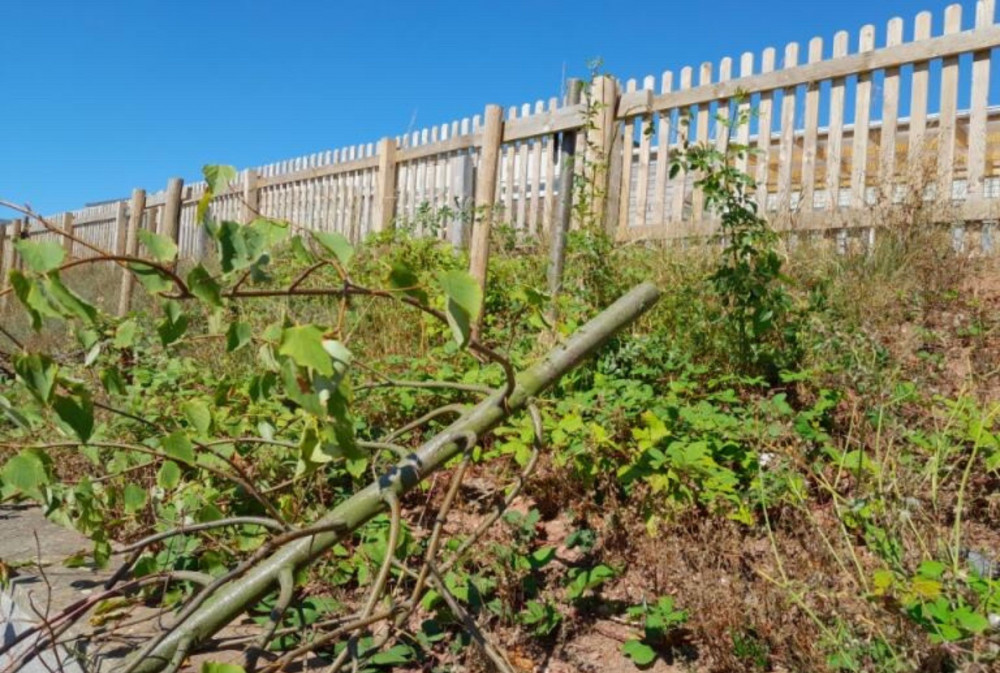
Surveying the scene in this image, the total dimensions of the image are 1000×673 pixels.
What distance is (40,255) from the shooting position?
117 centimetres

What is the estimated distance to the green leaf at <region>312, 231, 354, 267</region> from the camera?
118 cm

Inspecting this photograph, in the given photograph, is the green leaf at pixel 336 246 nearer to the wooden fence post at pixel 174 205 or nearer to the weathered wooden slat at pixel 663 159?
the weathered wooden slat at pixel 663 159

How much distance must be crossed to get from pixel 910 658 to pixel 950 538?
1.80 feet

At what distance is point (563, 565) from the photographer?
2707 mm

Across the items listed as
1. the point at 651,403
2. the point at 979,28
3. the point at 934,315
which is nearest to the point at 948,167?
the point at 979,28

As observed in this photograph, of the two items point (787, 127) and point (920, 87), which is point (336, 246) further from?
point (787, 127)

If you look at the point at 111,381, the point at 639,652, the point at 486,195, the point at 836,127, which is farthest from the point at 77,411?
the point at 836,127

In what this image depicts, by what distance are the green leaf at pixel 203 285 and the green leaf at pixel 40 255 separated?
17cm

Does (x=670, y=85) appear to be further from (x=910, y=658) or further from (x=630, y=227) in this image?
(x=910, y=658)

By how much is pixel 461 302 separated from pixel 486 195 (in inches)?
215

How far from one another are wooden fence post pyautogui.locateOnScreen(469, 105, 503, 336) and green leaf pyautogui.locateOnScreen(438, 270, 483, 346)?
4069 mm

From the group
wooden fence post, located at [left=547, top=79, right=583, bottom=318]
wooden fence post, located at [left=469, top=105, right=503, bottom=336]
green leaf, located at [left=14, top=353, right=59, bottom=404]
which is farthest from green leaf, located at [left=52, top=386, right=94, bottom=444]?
wooden fence post, located at [left=469, top=105, right=503, bottom=336]

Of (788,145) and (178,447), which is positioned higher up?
(788,145)

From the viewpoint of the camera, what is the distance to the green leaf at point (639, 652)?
2.20 m
